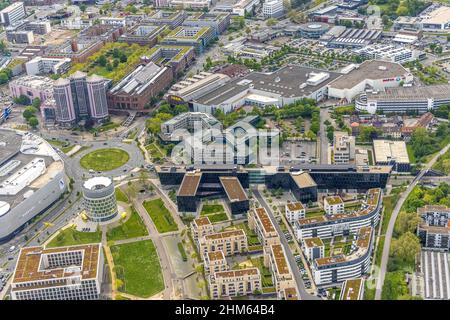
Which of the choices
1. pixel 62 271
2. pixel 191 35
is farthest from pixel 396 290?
pixel 191 35

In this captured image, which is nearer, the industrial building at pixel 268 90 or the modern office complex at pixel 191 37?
the industrial building at pixel 268 90

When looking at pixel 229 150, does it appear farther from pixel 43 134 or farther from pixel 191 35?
pixel 191 35

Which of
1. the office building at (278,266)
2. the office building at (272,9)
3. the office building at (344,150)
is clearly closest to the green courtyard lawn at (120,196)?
the office building at (278,266)

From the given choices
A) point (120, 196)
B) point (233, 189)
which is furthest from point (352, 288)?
point (120, 196)

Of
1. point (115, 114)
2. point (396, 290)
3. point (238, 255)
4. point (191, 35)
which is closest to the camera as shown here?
point (396, 290)

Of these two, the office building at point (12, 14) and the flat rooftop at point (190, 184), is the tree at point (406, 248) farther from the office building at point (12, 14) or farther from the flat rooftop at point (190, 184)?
the office building at point (12, 14)
